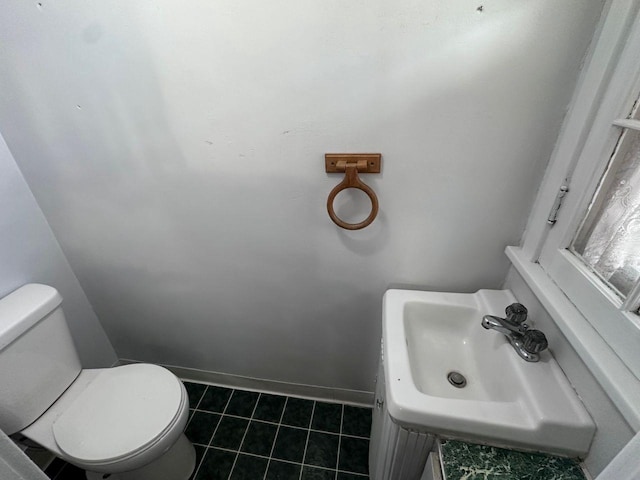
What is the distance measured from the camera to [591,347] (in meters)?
0.65

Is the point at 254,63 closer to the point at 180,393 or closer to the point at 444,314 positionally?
the point at 444,314

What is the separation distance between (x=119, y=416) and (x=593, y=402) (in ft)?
4.89

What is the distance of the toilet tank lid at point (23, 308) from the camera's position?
991 mm

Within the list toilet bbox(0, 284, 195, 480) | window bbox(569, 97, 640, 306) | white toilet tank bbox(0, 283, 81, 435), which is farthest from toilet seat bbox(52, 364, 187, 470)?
window bbox(569, 97, 640, 306)

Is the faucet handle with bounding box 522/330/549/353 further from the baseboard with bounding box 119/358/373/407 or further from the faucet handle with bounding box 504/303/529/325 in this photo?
the baseboard with bounding box 119/358/373/407

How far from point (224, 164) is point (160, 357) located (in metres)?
1.31

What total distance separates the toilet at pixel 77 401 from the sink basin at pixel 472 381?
2.92 feet

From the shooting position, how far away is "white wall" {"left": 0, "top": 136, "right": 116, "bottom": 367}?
1136 mm

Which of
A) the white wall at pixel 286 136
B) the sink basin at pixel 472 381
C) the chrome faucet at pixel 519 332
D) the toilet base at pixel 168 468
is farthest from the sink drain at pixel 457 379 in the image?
the toilet base at pixel 168 468

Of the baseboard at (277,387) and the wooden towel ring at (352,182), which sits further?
the baseboard at (277,387)

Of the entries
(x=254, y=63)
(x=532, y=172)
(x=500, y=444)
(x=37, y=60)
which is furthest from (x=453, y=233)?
(x=37, y=60)

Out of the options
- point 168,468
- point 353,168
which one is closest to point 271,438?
point 168,468

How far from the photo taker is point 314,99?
87 centimetres

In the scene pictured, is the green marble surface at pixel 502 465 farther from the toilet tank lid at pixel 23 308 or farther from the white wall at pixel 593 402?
the toilet tank lid at pixel 23 308
